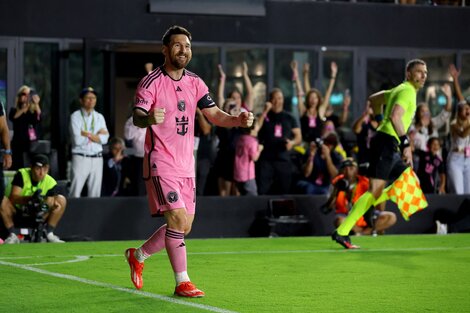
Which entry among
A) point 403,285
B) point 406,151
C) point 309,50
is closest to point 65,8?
point 309,50

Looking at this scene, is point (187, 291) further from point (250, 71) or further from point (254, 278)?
point (250, 71)

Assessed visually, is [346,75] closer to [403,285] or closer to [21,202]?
[21,202]

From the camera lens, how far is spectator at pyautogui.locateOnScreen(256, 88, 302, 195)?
716 inches

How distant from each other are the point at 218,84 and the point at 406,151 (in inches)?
288

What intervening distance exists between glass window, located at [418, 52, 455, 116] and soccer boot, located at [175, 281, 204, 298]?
15379 mm

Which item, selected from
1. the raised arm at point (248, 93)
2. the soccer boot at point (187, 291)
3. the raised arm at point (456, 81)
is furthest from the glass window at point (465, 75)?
the soccer boot at point (187, 291)

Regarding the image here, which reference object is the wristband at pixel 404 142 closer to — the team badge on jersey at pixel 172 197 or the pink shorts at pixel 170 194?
the pink shorts at pixel 170 194

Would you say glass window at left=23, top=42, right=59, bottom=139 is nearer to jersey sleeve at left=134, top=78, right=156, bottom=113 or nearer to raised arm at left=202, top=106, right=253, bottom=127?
raised arm at left=202, top=106, right=253, bottom=127

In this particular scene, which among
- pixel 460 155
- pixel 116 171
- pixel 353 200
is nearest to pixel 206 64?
pixel 116 171

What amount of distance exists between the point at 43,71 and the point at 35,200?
5665 millimetres

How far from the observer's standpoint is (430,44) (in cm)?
2345

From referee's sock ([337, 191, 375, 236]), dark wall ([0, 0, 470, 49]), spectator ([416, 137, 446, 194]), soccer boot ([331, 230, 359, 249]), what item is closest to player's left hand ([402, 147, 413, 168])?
referee's sock ([337, 191, 375, 236])

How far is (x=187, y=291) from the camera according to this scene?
8.80 meters

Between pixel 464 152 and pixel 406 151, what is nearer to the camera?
pixel 406 151
